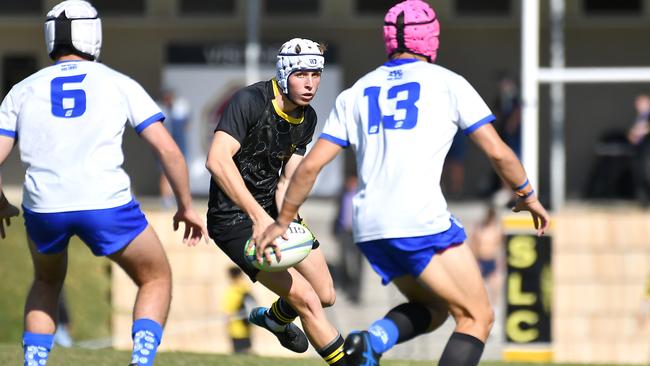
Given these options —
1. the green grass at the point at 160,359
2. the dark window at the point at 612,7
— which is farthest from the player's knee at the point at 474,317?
the dark window at the point at 612,7

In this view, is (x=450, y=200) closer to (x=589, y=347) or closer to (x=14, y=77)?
(x=589, y=347)

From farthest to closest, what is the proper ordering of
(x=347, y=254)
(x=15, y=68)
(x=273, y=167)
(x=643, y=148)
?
1. (x=15, y=68)
2. (x=643, y=148)
3. (x=347, y=254)
4. (x=273, y=167)

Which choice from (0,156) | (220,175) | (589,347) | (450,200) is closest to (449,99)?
(220,175)

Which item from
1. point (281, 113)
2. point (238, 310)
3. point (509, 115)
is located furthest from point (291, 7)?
point (281, 113)

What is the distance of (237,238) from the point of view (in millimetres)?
6746

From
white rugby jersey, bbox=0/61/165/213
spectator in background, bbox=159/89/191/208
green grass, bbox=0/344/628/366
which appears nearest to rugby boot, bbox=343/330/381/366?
white rugby jersey, bbox=0/61/165/213

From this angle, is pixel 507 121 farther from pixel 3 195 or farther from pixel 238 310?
pixel 3 195

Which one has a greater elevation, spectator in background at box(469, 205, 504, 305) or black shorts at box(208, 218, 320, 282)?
black shorts at box(208, 218, 320, 282)

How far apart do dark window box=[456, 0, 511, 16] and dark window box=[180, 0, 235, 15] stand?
4.24m

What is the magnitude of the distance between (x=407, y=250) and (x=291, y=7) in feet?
59.4

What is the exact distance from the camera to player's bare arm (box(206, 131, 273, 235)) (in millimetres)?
6289

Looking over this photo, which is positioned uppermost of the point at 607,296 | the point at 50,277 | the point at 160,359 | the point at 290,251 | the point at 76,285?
the point at 290,251

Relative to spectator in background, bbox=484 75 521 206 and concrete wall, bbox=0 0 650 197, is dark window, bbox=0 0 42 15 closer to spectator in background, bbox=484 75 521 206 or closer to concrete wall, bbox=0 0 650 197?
concrete wall, bbox=0 0 650 197

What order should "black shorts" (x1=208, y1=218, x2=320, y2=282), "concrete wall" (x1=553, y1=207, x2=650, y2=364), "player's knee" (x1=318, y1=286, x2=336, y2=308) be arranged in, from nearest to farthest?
"black shorts" (x1=208, y1=218, x2=320, y2=282)
"player's knee" (x1=318, y1=286, x2=336, y2=308)
"concrete wall" (x1=553, y1=207, x2=650, y2=364)
